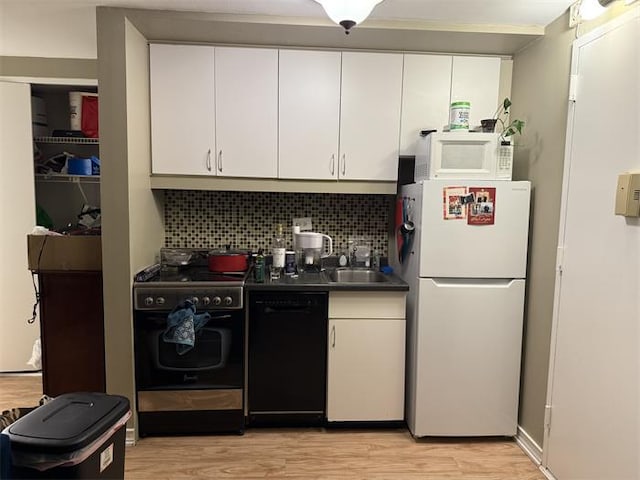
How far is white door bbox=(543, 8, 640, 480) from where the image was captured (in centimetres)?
164

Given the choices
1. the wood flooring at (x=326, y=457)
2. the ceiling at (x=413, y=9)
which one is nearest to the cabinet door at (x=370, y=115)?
the ceiling at (x=413, y=9)

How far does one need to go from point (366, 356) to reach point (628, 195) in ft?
5.04

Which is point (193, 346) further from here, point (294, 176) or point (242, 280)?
point (294, 176)

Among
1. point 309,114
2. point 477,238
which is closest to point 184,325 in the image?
point 309,114

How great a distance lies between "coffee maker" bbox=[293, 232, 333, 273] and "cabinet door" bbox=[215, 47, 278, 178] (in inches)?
18.0

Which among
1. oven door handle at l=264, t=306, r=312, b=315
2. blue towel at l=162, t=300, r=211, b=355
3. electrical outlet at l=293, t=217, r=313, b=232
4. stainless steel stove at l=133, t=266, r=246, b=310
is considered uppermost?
electrical outlet at l=293, t=217, r=313, b=232

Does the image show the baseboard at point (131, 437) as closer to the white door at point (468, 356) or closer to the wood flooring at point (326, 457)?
the wood flooring at point (326, 457)

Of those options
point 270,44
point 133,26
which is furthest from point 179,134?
point 270,44

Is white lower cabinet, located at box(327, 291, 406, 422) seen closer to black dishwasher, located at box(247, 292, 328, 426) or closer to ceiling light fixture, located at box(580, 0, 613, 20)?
black dishwasher, located at box(247, 292, 328, 426)

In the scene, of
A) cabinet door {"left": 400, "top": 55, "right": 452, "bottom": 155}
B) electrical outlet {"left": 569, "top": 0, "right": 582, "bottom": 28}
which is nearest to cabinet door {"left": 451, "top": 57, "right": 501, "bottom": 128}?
cabinet door {"left": 400, "top": 55, "right": 452, "bottom": 155}

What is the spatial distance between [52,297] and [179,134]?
1238 mm

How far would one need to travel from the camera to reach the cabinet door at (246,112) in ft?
8.30

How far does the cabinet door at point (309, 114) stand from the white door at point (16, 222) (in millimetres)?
1955

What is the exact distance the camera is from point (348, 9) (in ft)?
5.96
